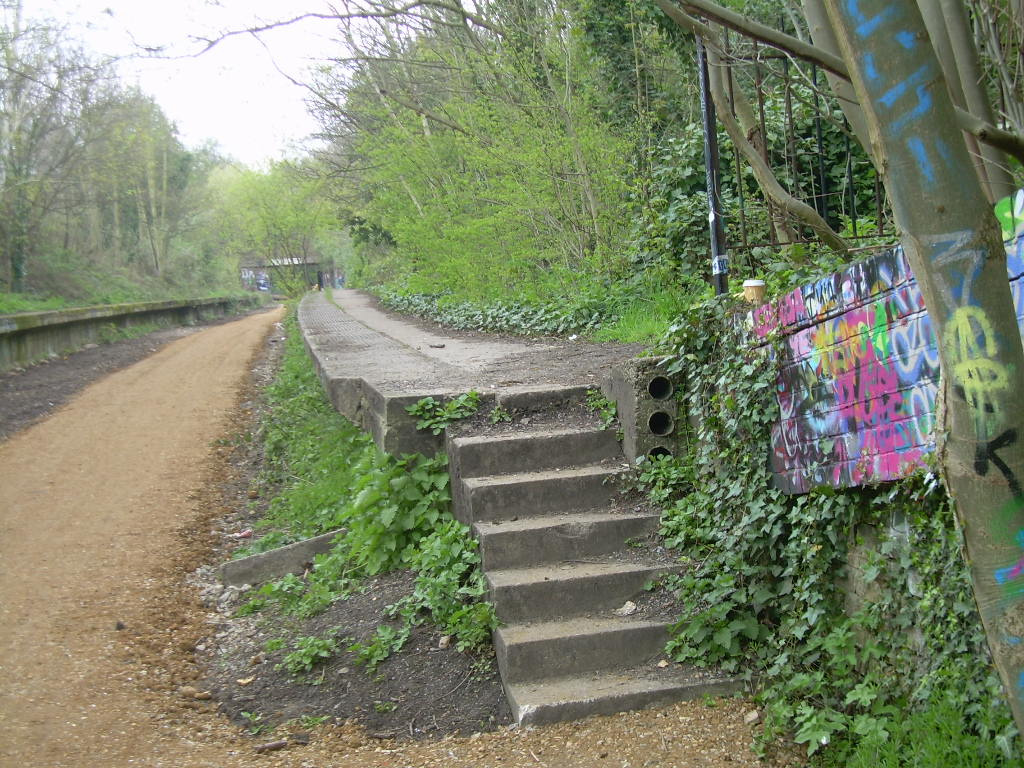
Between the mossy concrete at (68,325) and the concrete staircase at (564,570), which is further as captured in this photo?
the mossy concrete at (68,325)

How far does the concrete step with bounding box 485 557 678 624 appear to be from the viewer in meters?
4.41

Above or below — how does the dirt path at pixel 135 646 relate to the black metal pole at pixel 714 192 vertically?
below

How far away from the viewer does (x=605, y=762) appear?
3.55 meters

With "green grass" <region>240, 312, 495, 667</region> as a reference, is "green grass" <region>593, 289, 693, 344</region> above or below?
above

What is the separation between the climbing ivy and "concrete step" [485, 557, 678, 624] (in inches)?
8.4

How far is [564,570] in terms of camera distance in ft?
15.0

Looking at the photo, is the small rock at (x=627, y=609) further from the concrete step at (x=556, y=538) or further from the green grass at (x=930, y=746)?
the green grass at (x=930, y=746)

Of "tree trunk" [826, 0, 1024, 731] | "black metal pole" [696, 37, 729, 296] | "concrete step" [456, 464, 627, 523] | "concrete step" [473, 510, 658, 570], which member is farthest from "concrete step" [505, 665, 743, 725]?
"black metal pole" [696, 37, 729, 296]

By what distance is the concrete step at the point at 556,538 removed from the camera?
4695 mm

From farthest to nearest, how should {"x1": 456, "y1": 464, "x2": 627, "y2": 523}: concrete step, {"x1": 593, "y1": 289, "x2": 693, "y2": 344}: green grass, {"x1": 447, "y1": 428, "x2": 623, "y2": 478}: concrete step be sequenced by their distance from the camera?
{"x1": 593, "y1": 289, "x2": 693, "y2": 344}: green grass, {"x1": 447, "y1": 428, "x2": 623, "y2": 478}: concrete step, {"x1": 456, "y1": 464, "x2": 627, "y2": 523}: concrete step

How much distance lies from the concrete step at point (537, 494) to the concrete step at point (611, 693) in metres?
1.11

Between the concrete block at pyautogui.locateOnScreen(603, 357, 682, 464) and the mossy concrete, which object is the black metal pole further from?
the mossy concrete

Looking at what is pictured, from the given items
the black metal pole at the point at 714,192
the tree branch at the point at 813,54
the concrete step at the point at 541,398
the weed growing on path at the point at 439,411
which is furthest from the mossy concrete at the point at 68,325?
the tree branch at the point at 813,54

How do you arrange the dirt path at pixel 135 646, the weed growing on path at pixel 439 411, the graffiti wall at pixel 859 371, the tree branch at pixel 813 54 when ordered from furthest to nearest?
the weed growing on path at pixel 439 411 < the dirt path at pixel 135 646 < the graffiti wall at pixel 859 371 < the tree branch at pixel 813 54
